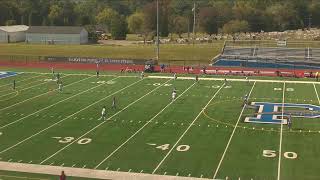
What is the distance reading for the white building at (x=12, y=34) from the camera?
93.4m

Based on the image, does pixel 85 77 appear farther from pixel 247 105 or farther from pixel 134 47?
pixel 134 47

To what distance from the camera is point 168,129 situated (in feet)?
90.4

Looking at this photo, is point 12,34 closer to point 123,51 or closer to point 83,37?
point 83,37

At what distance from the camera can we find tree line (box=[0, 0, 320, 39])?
4284 inches

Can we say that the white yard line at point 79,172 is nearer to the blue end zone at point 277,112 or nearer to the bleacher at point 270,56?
the blue end zone at point 277,112

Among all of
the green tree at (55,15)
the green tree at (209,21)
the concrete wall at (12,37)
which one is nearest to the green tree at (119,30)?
the concrete wall at (12,37)

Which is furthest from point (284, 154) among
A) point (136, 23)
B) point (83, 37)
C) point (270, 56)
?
point (136, 23)

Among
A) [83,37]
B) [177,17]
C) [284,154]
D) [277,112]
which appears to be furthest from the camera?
[177,17]

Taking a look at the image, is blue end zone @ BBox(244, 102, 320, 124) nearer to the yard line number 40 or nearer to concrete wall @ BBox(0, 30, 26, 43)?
the yard line number 40

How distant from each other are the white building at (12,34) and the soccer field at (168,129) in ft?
177

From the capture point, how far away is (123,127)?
2812cm

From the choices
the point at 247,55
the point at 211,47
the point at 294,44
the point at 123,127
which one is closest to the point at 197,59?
the point at 247,55

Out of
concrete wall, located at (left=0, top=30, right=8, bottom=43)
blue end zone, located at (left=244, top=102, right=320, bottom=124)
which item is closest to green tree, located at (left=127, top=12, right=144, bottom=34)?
concrete wall, located at (left=0, top=30, right=8, bottom=43)

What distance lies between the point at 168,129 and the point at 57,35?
67851 millimetres
